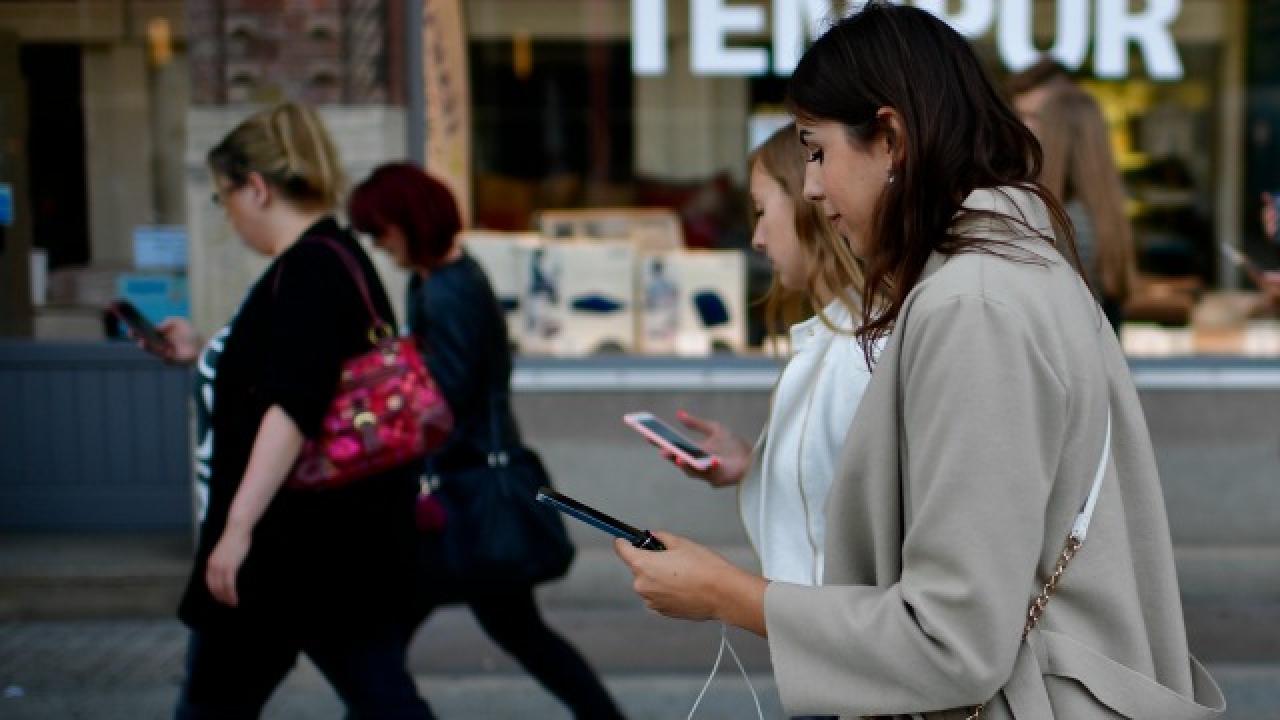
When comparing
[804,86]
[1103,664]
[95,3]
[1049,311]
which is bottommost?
[1103,664]

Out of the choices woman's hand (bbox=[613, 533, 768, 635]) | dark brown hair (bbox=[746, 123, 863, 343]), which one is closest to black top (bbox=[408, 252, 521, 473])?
dark brown hair (bbox=[746, 123, 863, 343])

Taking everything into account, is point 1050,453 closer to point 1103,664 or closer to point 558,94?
point 1103,664

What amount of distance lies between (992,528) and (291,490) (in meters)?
2.12

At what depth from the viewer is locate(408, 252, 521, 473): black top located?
443 cm

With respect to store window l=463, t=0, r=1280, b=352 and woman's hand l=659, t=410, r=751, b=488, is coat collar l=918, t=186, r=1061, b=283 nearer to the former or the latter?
woman's hand l=659, t=410, r=751, b=488

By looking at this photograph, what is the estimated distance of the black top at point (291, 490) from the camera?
3.46 m

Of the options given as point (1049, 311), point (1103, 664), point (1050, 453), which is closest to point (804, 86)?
point (1049, 311)

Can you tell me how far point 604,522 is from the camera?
2.16 metres

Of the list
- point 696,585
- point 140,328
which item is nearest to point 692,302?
point 140,328

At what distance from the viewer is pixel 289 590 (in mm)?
3520

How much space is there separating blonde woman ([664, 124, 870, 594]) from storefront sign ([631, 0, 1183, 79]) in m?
4.52

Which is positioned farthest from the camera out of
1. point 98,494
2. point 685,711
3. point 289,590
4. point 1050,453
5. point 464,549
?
point 98,494

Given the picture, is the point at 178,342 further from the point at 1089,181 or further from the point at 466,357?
the point at 1089,181

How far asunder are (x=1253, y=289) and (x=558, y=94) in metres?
3.47
